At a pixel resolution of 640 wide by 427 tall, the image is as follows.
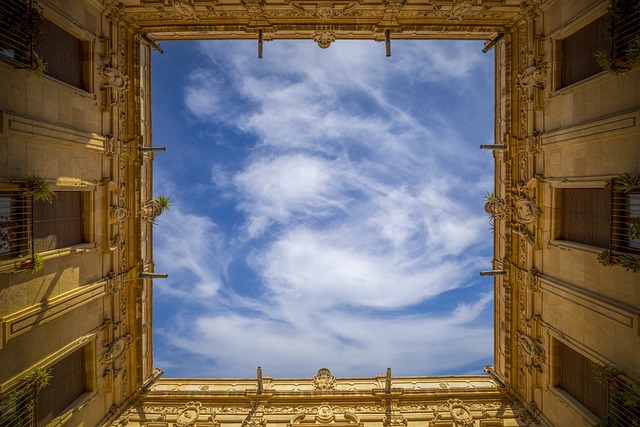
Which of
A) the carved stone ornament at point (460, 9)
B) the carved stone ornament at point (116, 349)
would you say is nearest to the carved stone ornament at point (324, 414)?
the carved stone ornament at point (116, 349)

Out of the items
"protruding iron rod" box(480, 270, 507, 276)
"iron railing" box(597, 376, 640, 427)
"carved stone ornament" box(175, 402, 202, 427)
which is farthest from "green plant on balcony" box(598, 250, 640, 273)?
"carved stone ornament" box(175, 402, 202, 427)

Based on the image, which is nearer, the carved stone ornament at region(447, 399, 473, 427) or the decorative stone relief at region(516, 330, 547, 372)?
the decorative stone relief at region(516, 330, 547, 372)

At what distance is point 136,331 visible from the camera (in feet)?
47.9

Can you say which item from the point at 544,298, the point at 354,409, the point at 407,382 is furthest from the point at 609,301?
the point at 354,409

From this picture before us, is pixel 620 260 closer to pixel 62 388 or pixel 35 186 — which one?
pixel 35 186

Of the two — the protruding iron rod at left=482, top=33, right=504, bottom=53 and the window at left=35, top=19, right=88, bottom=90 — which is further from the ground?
the protruding iron rod at left=482, top=33, right=504, bottom=53

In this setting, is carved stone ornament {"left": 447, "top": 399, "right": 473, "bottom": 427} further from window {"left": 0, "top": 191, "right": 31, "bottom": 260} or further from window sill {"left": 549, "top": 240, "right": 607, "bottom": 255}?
window {"left": 0, "top": 191, "right": 31, "bottom": 260}

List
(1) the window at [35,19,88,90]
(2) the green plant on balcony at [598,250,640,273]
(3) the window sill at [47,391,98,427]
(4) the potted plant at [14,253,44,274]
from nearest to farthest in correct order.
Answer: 1. (2) the green plant on balcony at [598,250,640,273]
2. (4) the potted plant at [14,253,44,274]
3. (1) the window at [35,19,88,90]
4. (3) the window sill at [47,391,98,427]

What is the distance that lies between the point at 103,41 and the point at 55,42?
6.87ft

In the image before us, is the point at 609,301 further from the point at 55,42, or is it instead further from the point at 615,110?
the point at 55,42

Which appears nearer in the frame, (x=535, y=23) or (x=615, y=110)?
(x=615, y=110)

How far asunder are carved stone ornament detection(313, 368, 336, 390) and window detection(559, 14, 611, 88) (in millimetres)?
13878

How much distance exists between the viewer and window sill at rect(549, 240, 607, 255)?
403 inches

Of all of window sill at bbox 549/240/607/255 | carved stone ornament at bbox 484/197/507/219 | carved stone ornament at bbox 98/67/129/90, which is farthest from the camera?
carved stone ornament at bbox 484/197/507/219
